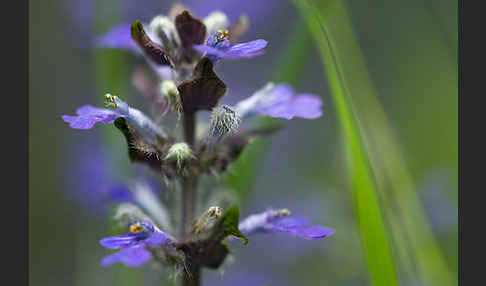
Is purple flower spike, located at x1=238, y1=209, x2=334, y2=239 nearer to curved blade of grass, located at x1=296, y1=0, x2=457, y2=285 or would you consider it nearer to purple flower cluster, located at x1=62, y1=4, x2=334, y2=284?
purple flower cluster, located at x1=62, y1=4, x2=334, y2=284

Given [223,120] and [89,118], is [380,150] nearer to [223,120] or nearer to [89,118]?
[223,120]

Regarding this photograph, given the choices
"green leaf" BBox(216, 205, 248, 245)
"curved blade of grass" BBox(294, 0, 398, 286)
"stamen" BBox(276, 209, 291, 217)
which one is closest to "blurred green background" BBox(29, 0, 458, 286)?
"curved blade of grass" BBox(294, 0, 398, 286)

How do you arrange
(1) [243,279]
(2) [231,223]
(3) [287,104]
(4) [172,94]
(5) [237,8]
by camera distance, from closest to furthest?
1. (2) [231,223]
2. (4) [172,94]
3. (3) [287,104]
4. (1) [243,279]
5. (5) [237,8]

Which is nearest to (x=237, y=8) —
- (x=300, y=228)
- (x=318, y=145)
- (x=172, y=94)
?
(x=318, y=145)

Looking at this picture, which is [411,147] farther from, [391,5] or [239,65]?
[239,65]

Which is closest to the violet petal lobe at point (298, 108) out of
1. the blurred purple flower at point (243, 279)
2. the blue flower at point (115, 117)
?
the blue flower at point (115, 117)

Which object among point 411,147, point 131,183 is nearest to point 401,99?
point 411,147
